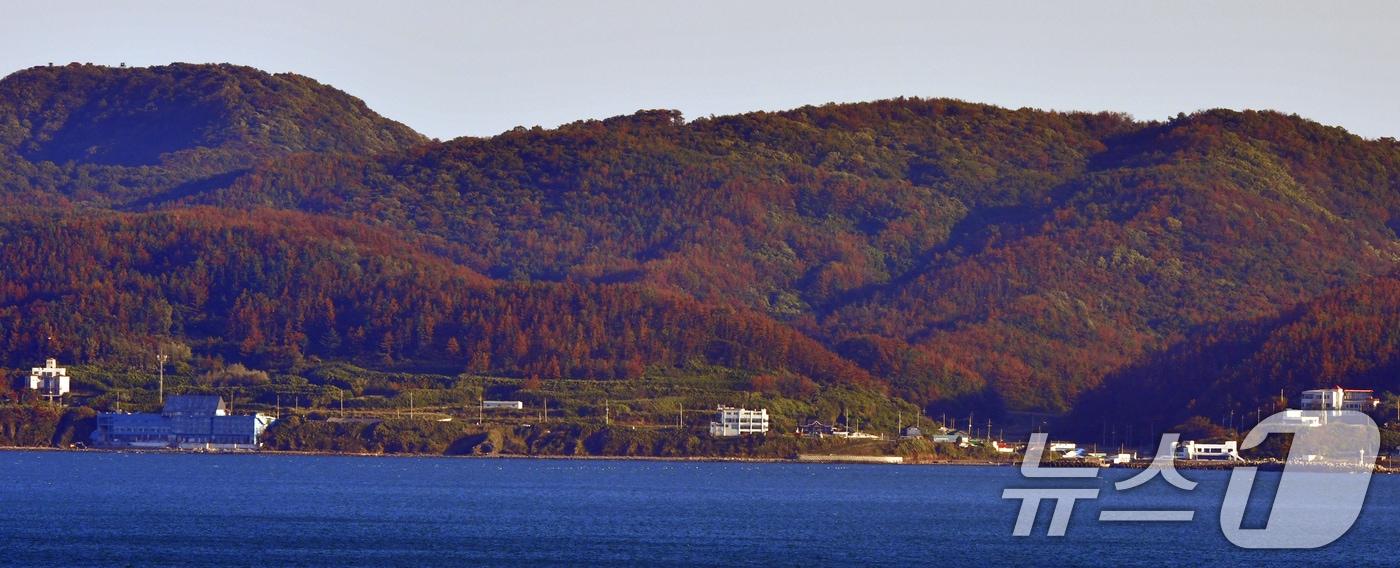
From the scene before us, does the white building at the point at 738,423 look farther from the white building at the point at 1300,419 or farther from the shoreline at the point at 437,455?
the white building at the point at 1300,419

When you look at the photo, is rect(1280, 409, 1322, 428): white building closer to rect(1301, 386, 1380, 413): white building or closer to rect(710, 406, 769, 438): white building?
rect(1301, 386, 1380, 413): white building

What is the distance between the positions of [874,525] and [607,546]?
17587 millimetres

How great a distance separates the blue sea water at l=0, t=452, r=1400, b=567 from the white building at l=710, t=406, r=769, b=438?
81.2ft

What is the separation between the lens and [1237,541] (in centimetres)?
10350

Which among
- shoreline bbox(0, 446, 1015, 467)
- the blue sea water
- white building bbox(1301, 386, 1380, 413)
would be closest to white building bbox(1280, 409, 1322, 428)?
white building bbox(1301, 386, 1380, 413)

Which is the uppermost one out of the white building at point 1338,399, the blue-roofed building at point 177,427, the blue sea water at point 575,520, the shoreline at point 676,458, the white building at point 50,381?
the white building at point 50,381

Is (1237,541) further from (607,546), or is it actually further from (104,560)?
(104,560)

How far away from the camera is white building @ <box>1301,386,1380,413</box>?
176875 millimetres

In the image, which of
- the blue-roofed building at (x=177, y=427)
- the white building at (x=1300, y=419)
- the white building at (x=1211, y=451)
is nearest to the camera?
the white building at (x=1300, y=419)

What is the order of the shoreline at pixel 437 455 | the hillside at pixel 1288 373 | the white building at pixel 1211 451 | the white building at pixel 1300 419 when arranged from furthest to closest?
the hillside at pixel 1288 373 < the shoreline at pixel 437 455 < the white building at pixel 1211 451 < the white building at pixel 1300 419

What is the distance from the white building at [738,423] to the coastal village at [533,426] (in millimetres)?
77

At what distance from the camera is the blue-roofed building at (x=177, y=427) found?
595 feet

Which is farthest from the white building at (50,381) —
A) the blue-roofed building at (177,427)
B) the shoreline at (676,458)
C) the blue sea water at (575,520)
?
the blue sea water at (575,520)

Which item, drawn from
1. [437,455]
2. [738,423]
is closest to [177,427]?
[437,455]
